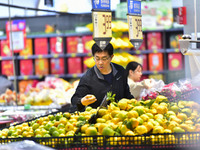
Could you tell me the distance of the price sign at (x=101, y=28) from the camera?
2.96 meters

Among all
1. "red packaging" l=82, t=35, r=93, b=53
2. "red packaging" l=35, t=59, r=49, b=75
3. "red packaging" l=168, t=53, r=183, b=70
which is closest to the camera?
"red packaging" l=82, t=35, r=93, b=53

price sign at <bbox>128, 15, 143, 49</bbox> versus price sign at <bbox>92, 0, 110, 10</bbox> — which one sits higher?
price sign at <bbox>92, 0, 110, 10</bbox>

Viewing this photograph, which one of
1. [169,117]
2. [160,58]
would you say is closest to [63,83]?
[160,58]

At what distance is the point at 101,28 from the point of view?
3.02m

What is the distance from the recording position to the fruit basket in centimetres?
214

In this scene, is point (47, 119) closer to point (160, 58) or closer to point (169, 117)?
point (169, 117)

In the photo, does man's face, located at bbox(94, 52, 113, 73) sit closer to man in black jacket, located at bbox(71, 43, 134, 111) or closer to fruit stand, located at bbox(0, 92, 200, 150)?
man in black jacket, located at bbox(71, 43, 134, 111)

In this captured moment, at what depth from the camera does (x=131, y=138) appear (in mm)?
2186

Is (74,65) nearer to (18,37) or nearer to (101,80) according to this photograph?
(18,37)

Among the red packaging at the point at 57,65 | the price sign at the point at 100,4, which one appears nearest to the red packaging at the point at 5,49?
the red packaging at the point at 57,65

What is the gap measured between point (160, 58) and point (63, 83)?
3.02 meters

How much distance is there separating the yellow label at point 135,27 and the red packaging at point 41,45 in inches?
237

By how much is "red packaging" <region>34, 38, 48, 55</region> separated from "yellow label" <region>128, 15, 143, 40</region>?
6.01 m

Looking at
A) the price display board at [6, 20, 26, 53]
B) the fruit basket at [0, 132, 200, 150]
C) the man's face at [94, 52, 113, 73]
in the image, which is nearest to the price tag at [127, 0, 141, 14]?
the man's face at [94, 52, 113, 73]
